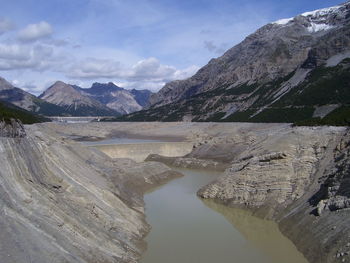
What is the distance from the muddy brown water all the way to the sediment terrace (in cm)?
118

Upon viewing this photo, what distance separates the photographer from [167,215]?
137 feet

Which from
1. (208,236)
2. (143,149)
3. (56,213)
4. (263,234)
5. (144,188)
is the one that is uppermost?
(143,149)

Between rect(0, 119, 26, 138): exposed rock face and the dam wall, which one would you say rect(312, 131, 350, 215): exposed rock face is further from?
the dam wall

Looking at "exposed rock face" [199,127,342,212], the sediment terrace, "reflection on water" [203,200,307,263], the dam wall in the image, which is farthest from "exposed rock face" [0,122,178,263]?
the dam wall

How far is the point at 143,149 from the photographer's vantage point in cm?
9112

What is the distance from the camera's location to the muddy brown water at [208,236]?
97.5 feet

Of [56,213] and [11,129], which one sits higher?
[11,129]

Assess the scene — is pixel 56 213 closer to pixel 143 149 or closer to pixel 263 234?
pixel 263 234

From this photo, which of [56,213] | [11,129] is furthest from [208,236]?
[11,129]

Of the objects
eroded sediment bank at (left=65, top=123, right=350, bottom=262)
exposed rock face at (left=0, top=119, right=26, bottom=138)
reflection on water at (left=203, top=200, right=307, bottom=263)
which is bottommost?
reflection on water at (left=203, top=200, right=307, bottom=263)

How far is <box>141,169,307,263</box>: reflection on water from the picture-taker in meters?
29.7

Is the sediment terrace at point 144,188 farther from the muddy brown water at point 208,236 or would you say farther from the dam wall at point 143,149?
the dam wall at point 143,149

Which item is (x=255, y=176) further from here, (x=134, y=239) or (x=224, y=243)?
(x=134, y=239)

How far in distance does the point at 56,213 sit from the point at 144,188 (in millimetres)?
29487
